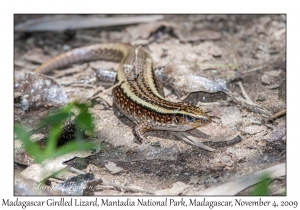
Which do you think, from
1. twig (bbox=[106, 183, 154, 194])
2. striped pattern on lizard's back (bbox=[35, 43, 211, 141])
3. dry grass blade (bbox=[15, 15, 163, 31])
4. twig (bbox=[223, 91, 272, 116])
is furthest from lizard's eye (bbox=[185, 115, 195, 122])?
dry grass blade (bbox=[15, 15, 163, 31])

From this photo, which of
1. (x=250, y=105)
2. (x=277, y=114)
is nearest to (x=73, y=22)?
(x=250, y=105)

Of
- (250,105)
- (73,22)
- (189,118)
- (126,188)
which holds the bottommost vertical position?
(126,188)

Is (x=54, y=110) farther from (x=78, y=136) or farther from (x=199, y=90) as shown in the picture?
(x=199, y=90)

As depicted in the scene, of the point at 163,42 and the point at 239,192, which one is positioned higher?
the point at 163,42

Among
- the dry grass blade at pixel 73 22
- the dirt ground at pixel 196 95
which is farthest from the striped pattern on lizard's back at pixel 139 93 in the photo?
the dry grass blade at pixel 73 22

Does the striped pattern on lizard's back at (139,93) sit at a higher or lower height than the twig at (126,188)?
higher

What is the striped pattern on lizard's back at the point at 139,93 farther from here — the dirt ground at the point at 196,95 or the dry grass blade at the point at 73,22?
the dry grass blade at the point at 73,22

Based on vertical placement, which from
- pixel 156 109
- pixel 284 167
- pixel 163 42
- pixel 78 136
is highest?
pixel 163 42

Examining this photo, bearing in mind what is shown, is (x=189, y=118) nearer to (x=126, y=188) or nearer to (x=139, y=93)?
(x=139, y=93)

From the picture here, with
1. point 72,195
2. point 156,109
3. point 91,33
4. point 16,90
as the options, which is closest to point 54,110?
point 16,90
